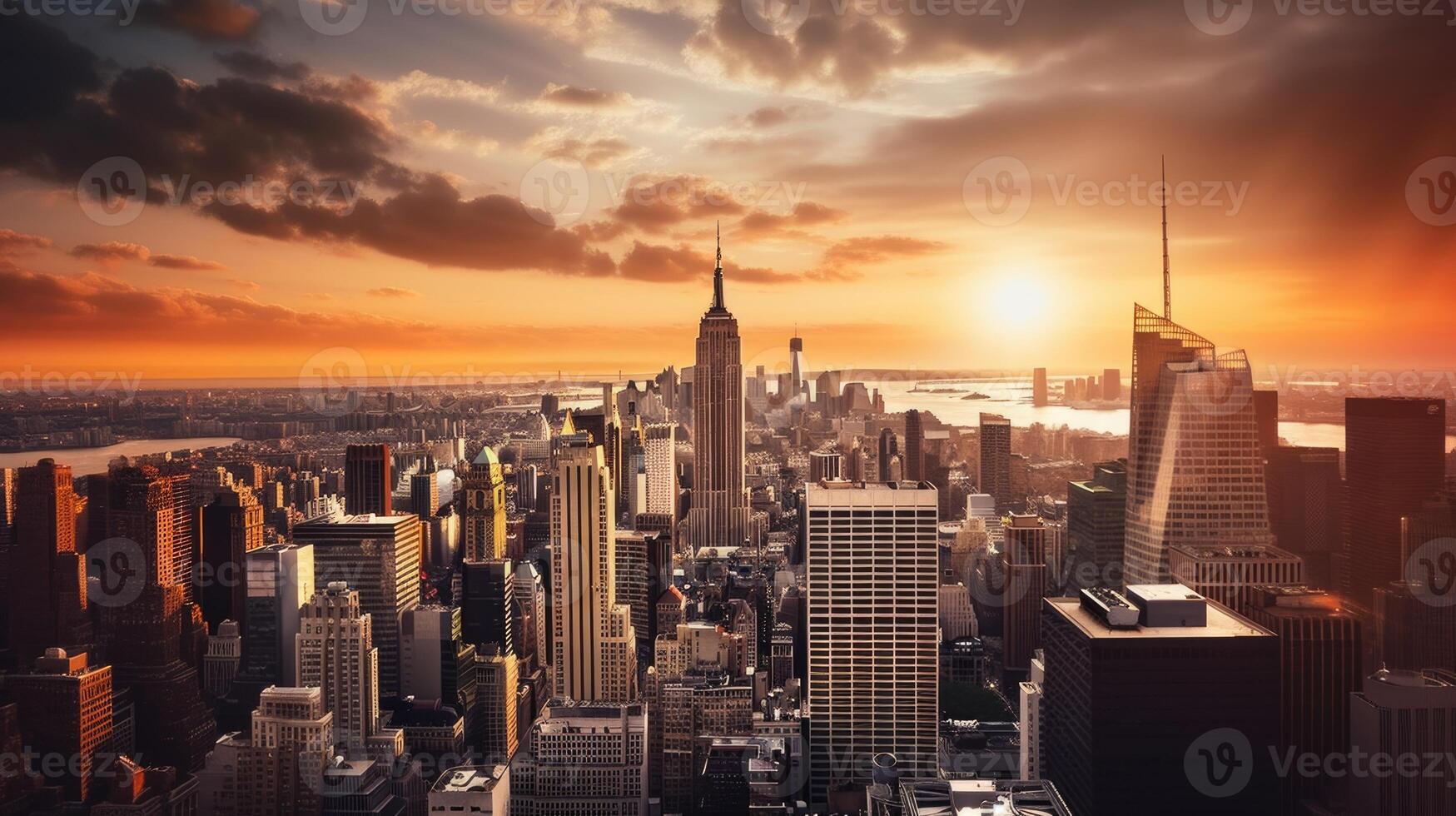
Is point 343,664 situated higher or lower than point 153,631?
lower

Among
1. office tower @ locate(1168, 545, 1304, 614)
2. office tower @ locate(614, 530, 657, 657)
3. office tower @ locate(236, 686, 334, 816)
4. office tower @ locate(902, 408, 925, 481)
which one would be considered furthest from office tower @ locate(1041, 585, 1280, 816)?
office tower @ locate(902, 408, 925, 481)

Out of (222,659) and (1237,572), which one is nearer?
(1237,572)

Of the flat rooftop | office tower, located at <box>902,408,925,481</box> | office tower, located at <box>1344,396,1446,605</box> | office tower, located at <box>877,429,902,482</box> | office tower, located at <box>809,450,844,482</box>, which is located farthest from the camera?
office tower, located at <box>809,450,844,482</box>

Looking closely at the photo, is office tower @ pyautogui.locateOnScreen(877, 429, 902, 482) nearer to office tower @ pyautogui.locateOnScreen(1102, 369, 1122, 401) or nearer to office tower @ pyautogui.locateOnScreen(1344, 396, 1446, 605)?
office tower @ pyautogui.locateOnScreen(1102, 369, 1122, 401)

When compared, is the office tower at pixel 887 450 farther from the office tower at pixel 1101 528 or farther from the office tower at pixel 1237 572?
the office tower at pixel 1237 572

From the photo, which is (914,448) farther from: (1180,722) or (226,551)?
(226,551)

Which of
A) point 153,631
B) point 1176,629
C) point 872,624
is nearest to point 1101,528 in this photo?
point 872,624
